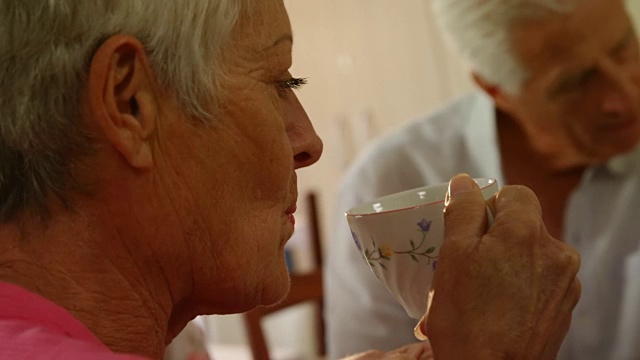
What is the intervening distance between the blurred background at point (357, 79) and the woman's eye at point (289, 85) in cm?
350

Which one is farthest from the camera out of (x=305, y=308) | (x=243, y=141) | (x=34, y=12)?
(x=305, y=308)

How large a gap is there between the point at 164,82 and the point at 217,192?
0.38 ft

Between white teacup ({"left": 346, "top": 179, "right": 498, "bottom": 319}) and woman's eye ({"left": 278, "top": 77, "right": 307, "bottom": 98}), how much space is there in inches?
5.7

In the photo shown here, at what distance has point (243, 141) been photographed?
2.77 ft

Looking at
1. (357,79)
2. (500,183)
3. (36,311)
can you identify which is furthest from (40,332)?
(357,79)

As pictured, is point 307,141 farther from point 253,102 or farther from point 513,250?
point 513,250

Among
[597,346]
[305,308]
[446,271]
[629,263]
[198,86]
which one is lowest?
[305,308]

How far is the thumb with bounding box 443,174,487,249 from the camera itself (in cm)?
83

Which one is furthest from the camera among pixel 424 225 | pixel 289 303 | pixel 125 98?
pixel 289 303

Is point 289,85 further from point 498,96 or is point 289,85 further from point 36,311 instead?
point 498,96

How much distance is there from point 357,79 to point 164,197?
409 centimetres

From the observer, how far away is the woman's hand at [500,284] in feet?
2.64

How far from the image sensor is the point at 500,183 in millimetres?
2006

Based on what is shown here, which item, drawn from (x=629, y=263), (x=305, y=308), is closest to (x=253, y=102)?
(x=629, y=263)
